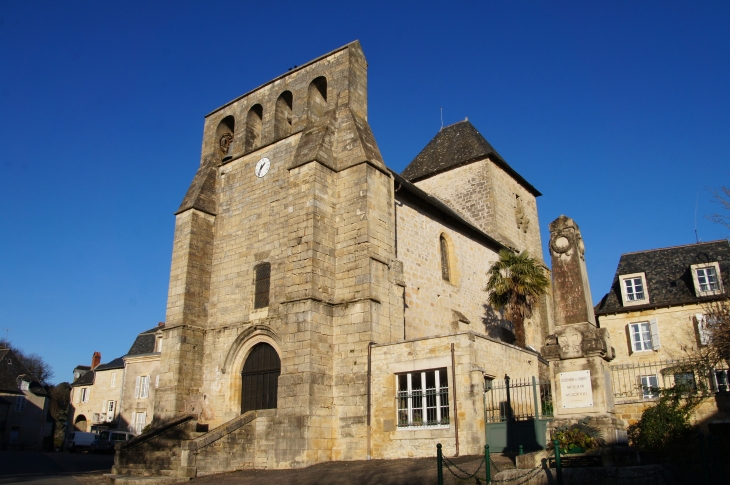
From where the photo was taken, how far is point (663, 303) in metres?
21.8

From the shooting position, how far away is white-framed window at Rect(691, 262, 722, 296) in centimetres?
2131

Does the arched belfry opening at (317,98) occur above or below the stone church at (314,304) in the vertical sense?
above

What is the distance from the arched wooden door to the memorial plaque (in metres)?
8.34

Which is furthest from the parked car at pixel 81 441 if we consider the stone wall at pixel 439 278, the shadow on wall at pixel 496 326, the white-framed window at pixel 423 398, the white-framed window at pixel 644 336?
the white-framed window at pixel 644 336

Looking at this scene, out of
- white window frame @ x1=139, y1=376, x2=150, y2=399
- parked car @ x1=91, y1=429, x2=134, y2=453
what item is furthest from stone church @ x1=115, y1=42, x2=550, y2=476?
white window frame @ x1=139, y1=376, x2=150, y2=399

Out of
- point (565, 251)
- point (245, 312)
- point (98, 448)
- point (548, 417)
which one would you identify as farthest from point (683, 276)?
point (98, 448)

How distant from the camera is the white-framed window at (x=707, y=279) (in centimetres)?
2131

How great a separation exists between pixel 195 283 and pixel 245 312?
84.2 inches

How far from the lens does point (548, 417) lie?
40.4 ft

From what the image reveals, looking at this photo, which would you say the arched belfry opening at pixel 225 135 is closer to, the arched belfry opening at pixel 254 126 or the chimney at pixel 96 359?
the arched belfry opening at pixel 254 126

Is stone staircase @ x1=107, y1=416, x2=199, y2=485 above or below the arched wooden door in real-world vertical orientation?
below

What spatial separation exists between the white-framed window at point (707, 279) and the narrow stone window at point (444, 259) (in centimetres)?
970

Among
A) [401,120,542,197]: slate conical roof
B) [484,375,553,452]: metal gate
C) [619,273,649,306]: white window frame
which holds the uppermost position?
[401,120,542,197]: slate conical roof

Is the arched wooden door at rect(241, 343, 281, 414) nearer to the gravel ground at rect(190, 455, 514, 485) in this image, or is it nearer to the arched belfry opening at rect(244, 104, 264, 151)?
the gravel ground at rect(190, 455, 514, 485)
